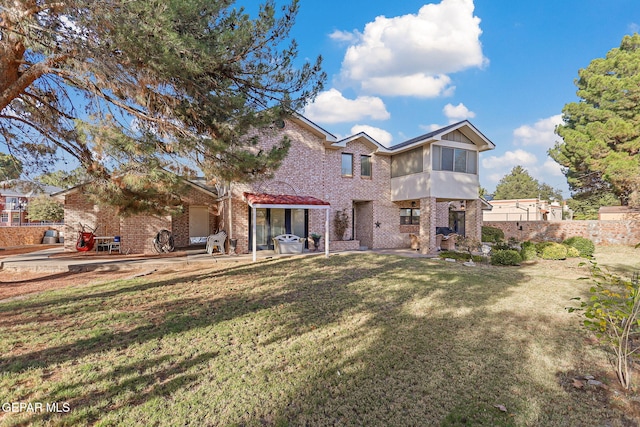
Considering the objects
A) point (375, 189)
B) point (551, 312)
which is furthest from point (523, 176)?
point (551, 312)

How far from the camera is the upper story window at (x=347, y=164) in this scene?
55.7 feet

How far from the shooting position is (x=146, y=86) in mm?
6012

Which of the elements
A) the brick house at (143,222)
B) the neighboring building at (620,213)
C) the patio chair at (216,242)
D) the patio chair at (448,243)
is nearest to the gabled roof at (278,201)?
the patio chair at (216,242)

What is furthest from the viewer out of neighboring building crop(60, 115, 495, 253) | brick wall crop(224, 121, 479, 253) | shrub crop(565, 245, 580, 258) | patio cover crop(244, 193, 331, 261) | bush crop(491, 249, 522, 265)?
brick wall crop(224, 121, 479, 253)

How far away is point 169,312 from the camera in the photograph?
6039mm

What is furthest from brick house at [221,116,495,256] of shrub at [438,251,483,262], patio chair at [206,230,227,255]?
shrub at [438,251,483,262]

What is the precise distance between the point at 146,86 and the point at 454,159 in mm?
15079

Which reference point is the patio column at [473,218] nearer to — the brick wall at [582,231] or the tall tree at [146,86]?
the brick wall at [582,231]

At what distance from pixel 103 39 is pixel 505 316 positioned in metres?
9.43

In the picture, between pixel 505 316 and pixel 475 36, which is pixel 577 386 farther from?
pixel 475 36

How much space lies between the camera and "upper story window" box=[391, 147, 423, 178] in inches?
651

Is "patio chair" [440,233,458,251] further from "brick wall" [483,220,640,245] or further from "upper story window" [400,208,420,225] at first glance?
"brick wall" [483,220,640,245]

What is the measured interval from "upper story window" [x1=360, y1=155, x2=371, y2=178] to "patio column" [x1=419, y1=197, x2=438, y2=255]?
3584 millimetres

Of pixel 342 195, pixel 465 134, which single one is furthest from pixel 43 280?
pixel 465 134
